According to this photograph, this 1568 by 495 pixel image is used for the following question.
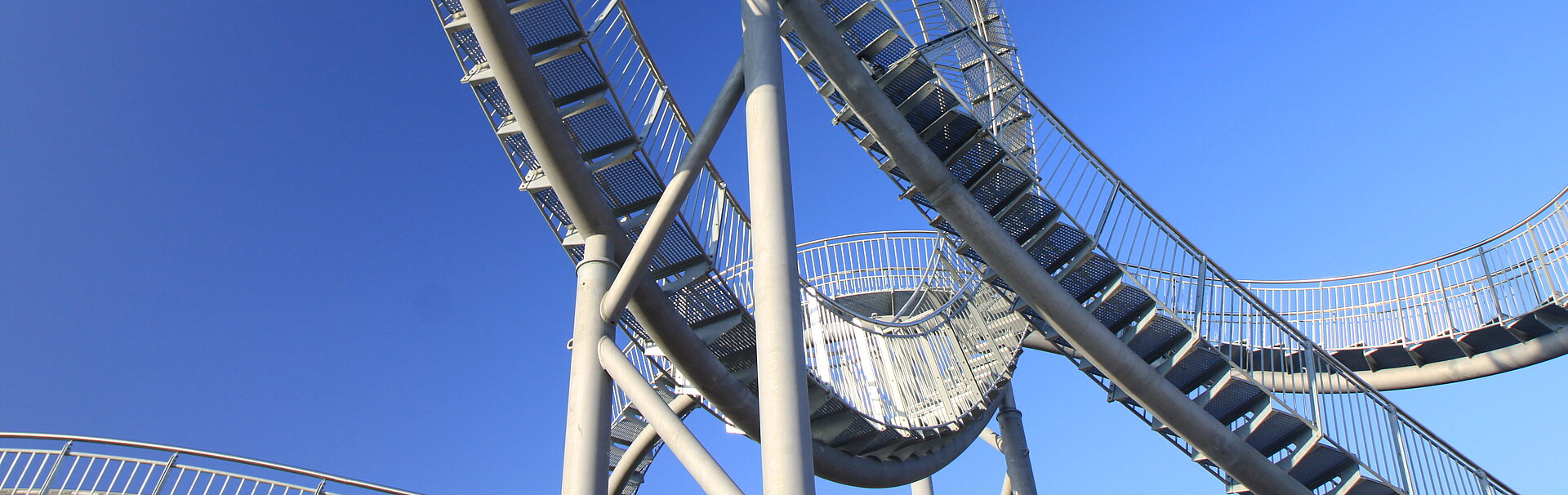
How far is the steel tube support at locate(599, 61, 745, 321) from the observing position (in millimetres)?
8039

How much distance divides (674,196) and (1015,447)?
9.12 meters

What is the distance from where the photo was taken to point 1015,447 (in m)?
15.7

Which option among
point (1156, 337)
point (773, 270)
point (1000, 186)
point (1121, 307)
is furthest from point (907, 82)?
point (1156, 337)

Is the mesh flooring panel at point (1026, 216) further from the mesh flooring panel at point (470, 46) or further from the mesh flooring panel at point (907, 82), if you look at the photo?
the mesh flooring panel at point (470, 46)

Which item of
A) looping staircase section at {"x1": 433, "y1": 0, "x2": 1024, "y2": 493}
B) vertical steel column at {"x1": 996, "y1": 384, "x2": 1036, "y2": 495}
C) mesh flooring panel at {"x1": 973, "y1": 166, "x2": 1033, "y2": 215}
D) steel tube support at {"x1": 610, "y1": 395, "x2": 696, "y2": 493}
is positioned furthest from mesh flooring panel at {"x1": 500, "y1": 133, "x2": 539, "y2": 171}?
vertical steel column at {"x1": 996, "y1": 384, "x2": 1036, "y2": 495}

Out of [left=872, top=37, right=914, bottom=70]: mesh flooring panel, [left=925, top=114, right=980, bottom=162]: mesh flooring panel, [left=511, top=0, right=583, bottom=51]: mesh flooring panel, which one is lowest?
[left=511, top=0, right=583, bottom=51]: mesh flooring panel

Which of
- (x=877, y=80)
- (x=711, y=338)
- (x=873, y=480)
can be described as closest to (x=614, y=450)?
(x=873, y=480)

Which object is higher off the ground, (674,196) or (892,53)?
(892,53)

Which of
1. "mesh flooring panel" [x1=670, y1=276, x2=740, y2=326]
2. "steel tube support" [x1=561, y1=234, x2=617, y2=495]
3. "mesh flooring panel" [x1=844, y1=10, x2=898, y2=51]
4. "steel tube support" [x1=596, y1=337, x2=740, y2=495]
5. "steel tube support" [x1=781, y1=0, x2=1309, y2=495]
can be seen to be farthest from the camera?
"mesh flooring panel" [x1=844, y1=10, x2=898, y2=51]

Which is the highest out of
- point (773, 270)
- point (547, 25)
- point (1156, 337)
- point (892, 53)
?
point (892, 53)

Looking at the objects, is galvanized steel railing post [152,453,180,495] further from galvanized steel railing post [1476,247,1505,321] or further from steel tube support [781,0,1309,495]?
galvanized steel railing post [1476,247,1505,321]

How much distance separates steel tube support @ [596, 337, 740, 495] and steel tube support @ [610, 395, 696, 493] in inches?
234

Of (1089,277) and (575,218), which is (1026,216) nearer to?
(1089,277)

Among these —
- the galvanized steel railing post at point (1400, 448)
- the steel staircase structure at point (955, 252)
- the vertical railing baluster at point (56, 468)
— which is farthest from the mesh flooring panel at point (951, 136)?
the vertical railing baluster at point (56, 468)
